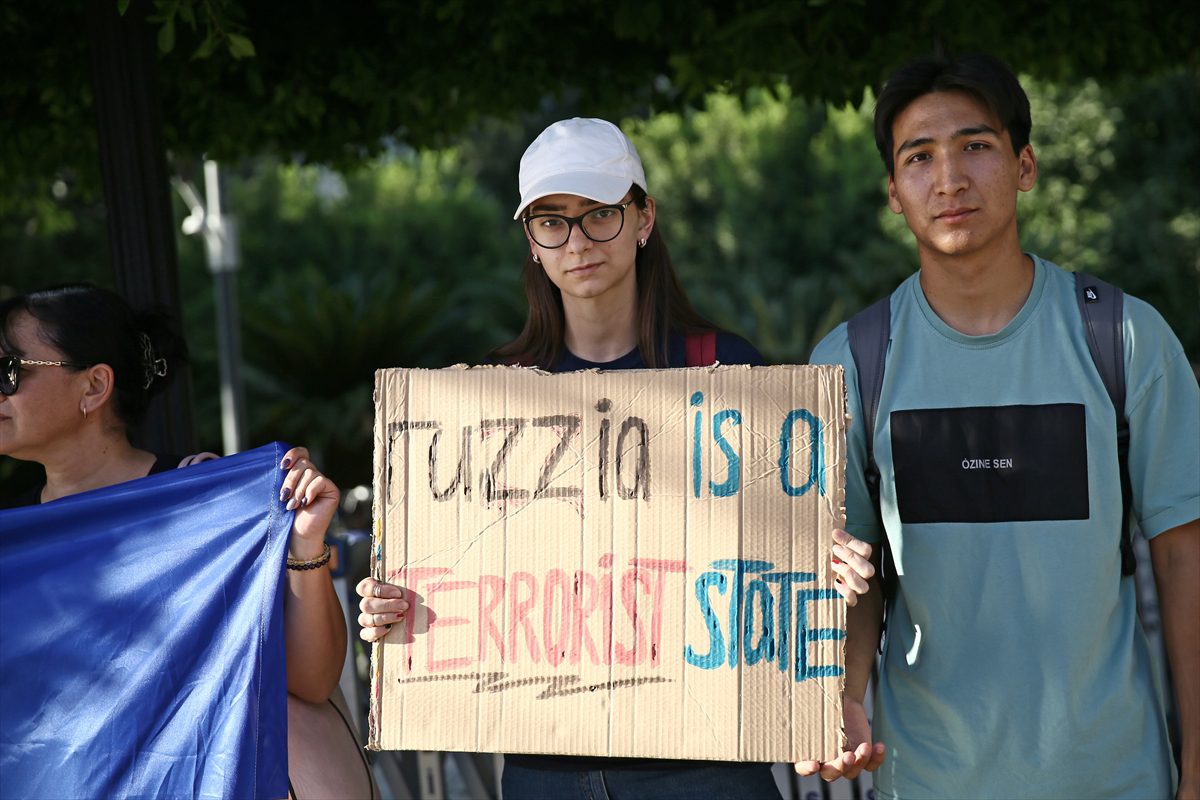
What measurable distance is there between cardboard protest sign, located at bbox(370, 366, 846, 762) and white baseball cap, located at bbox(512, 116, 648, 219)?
1.18ft

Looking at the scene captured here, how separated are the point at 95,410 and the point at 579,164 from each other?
1.11 metres

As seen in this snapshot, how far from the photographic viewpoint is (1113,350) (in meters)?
2.16

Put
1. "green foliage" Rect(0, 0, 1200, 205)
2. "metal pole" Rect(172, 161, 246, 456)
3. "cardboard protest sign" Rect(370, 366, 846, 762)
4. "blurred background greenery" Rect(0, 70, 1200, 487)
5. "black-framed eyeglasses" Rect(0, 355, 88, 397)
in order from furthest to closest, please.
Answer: "blurred background greenery" Rect(0, 70, 1200, 487) → "metal pole" Rect(172, 161, 246, 456) → "green foliage" Rect(0, 0, 1200, 205) → "black-framed eyeglasses" Rect(0, 355, 88, 397) → "cardboard protest sign" Rect(370, 366, 846, 762)

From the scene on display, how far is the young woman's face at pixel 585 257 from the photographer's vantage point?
238cm

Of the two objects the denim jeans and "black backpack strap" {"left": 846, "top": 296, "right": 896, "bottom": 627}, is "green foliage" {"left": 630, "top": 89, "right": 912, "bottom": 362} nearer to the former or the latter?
"black backpack strap" {"left": 846, "top": 296, "right": 896, "bottom": 627}

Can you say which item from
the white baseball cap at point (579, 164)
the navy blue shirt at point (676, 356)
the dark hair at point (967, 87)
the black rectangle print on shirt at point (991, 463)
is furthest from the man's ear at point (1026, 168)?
the white baseball cap at point (579, 164)

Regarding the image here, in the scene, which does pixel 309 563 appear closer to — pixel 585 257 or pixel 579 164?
pixel 585 257

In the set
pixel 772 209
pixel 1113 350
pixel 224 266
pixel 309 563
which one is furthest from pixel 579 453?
pixel 772 209

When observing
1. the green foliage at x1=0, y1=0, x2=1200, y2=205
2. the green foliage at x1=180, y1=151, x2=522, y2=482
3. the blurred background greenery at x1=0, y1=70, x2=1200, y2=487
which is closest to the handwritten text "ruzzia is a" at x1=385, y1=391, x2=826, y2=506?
the green foliage at x1=0, y1=0, x2=1200, y2=205

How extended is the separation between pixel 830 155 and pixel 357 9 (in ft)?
45.6

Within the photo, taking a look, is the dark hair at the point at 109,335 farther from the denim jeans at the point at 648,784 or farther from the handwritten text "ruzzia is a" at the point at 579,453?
the denim jeans at the point at 648,784

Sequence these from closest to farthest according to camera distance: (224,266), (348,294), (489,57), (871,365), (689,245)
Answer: (871,365)
(489,57)
(224,266)
(348,294)
(689,245)

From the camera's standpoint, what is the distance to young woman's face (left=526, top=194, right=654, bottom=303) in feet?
7.82

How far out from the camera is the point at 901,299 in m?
2.36
